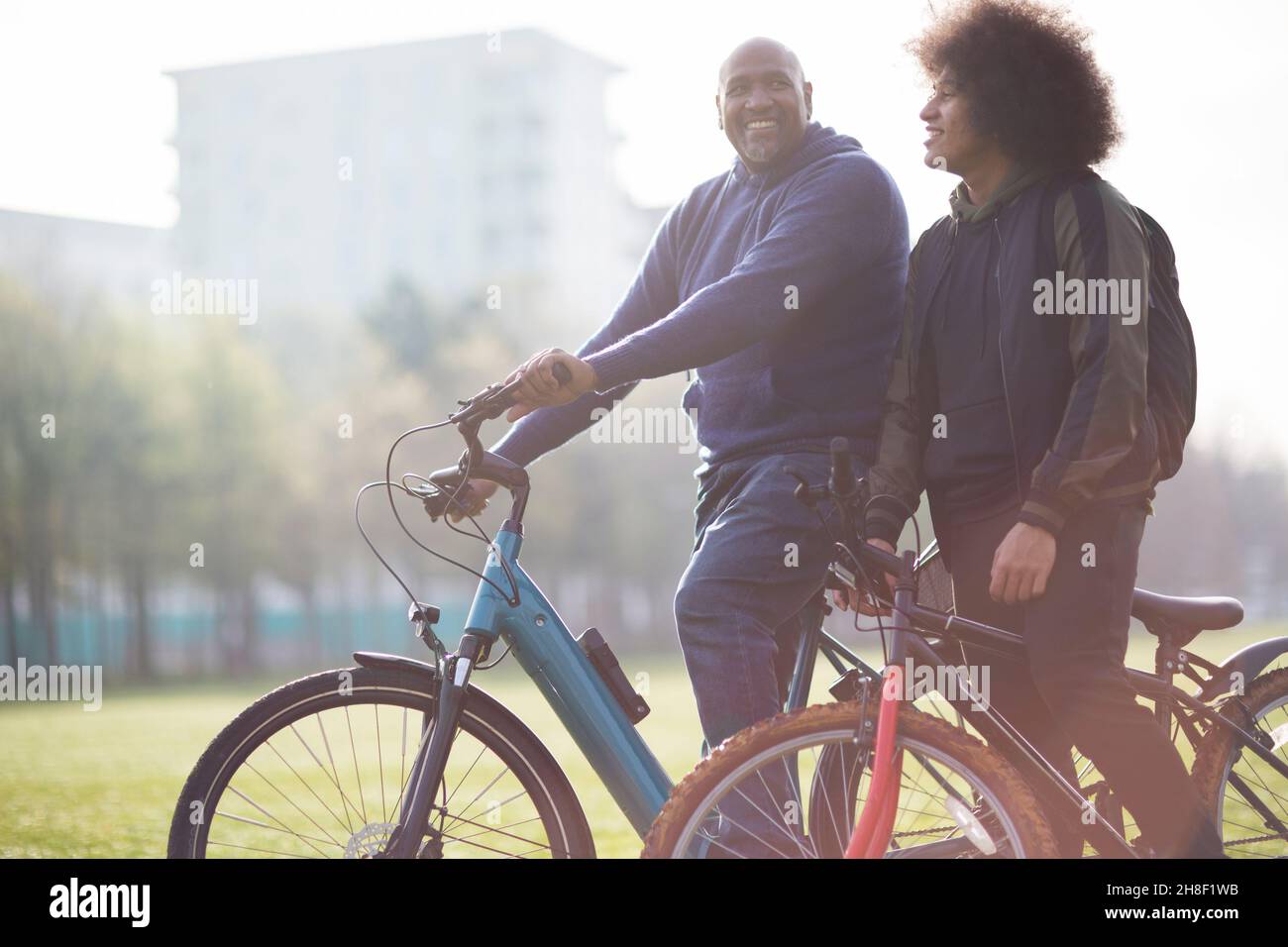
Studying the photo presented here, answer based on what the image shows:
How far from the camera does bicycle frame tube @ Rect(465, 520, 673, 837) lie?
3373 millimetres

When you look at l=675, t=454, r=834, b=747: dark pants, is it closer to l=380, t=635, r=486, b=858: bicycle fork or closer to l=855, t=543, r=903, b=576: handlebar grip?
l=855, t=543, r=903, b=576: handlebar grip

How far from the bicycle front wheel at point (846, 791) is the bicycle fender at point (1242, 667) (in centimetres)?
90

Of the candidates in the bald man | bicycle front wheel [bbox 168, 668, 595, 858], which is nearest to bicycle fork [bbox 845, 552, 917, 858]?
the bald man

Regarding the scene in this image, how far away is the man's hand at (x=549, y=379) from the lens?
3148mm

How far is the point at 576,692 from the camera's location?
11.1ft

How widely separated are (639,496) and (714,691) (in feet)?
147

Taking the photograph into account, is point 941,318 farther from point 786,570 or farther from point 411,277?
point 411,277

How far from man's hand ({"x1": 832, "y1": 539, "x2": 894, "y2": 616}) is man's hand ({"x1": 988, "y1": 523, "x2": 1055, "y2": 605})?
26cm

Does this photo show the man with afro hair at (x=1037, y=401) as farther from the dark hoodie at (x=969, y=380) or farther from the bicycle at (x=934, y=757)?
the bicycle at (x=934, y=757)
